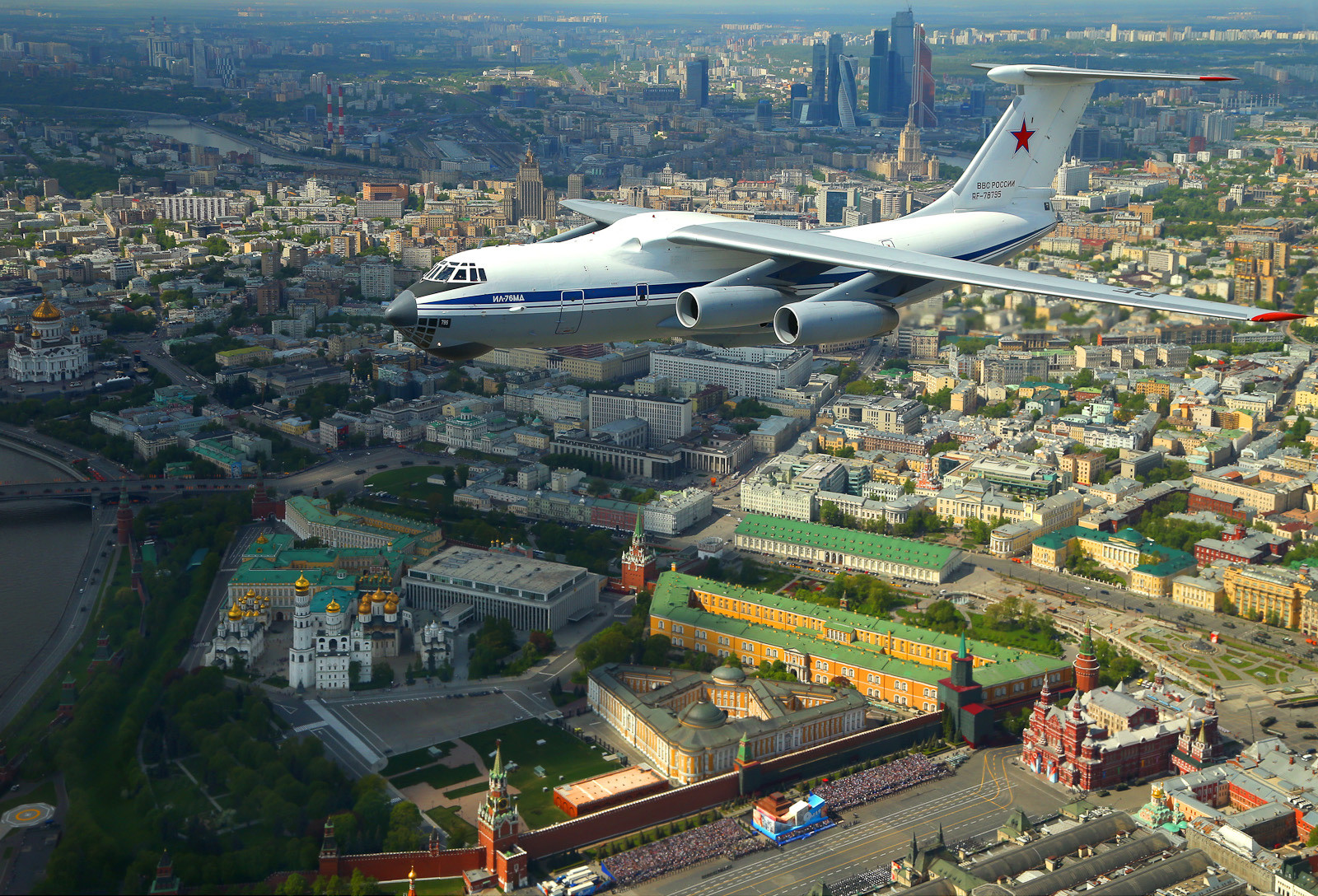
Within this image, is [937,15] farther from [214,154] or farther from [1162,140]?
[214,154]

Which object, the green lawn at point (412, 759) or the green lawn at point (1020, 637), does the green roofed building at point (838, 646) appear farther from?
the green lawn at point (412, 759)

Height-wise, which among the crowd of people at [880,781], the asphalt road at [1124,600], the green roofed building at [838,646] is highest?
the green roofed building at [838,646]

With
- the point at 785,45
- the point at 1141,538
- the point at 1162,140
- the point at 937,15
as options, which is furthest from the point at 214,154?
the point at 937,15

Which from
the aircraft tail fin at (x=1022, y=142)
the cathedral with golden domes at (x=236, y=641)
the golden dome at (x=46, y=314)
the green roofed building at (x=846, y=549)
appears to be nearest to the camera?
the aircraft tail fin at (x=1022, y=142)

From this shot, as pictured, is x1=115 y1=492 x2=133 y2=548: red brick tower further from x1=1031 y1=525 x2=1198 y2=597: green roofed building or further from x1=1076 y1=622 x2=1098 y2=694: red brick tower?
x1=1076 y1=622 x2=1098 y2=694: red brick tower

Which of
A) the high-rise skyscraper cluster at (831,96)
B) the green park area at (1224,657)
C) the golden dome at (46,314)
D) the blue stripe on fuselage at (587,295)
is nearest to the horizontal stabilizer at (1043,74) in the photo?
the blue stripe on fuselage at (587,295)

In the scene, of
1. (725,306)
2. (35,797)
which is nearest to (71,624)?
(35,797)

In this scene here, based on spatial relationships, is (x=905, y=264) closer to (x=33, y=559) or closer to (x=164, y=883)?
(x=164, y=883)
